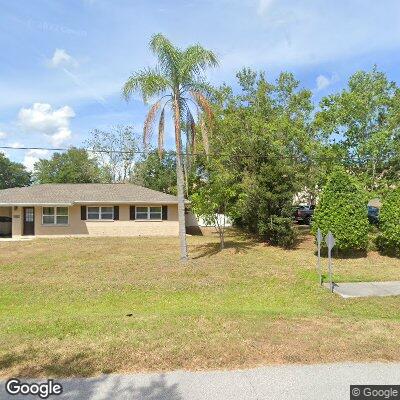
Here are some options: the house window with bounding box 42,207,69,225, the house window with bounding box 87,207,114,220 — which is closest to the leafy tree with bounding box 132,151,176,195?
the house window with bounding box 87,207,114,220

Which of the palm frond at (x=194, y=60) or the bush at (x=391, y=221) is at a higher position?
the palm frond at (x=194, y=60)

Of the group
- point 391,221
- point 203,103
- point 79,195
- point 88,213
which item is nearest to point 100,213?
point 88,213

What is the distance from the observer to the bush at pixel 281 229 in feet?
64.7

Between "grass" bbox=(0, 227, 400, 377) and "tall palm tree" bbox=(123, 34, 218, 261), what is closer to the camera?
"grass" bbox=(0, 227, 400, 377)

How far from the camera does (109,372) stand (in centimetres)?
518

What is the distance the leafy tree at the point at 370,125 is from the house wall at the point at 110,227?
38.4 ft

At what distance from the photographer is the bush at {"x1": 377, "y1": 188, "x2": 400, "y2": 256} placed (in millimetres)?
16578

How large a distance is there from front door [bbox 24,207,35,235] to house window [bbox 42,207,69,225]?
75cm

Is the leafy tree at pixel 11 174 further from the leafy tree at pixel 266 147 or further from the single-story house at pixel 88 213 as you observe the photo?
the leafy tree at pixel 266 147

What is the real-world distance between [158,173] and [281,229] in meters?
27.0

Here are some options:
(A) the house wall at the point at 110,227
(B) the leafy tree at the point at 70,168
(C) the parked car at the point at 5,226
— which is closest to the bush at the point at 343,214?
(A) the house wall at the point at 110,227

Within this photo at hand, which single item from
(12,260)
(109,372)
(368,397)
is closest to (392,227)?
(368,397)

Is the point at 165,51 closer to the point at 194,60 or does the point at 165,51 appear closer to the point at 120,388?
the point at 194,60

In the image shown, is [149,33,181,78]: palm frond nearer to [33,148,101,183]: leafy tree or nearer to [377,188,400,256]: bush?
[377,188,400,256]: bush
